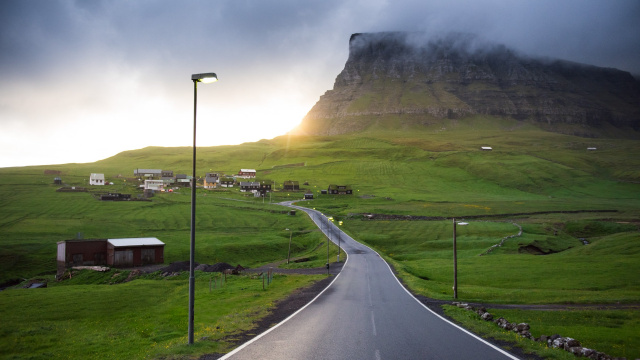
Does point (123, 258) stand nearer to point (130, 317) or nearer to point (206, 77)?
point (130, 317)

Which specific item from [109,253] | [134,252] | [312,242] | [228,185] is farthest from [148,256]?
[228,185]

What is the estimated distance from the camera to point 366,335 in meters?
19.4

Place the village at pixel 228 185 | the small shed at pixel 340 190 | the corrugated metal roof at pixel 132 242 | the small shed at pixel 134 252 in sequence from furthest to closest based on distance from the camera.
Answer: the small shed at pixel 340 190 < the village at pixel 228 185 < the corrugated metal roof at pixel 132 242 < the small shed at pixel 134 252

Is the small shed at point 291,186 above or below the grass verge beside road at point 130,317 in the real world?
above

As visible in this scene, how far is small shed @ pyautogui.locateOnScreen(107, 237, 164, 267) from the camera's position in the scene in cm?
7088

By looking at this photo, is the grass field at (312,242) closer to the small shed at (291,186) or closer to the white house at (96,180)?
the white house at (96,180)

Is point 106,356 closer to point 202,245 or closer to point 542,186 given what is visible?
point 202,245

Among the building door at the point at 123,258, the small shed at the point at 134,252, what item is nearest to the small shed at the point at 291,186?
the small shed at the point at 134,252

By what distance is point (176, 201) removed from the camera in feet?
460

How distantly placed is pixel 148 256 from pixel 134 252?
250cm

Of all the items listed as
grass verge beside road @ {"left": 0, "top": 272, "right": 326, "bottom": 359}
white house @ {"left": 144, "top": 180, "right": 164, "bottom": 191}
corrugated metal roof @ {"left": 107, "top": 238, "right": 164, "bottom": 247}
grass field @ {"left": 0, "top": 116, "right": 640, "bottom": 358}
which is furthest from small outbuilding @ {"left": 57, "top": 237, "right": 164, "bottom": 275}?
white house @ {"left": 144, "top": 180, "right": 164, "bottom": 191}

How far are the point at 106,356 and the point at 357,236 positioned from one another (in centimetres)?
8372

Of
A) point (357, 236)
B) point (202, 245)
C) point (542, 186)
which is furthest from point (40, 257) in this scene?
point (542, 186)

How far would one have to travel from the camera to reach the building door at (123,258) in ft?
232
